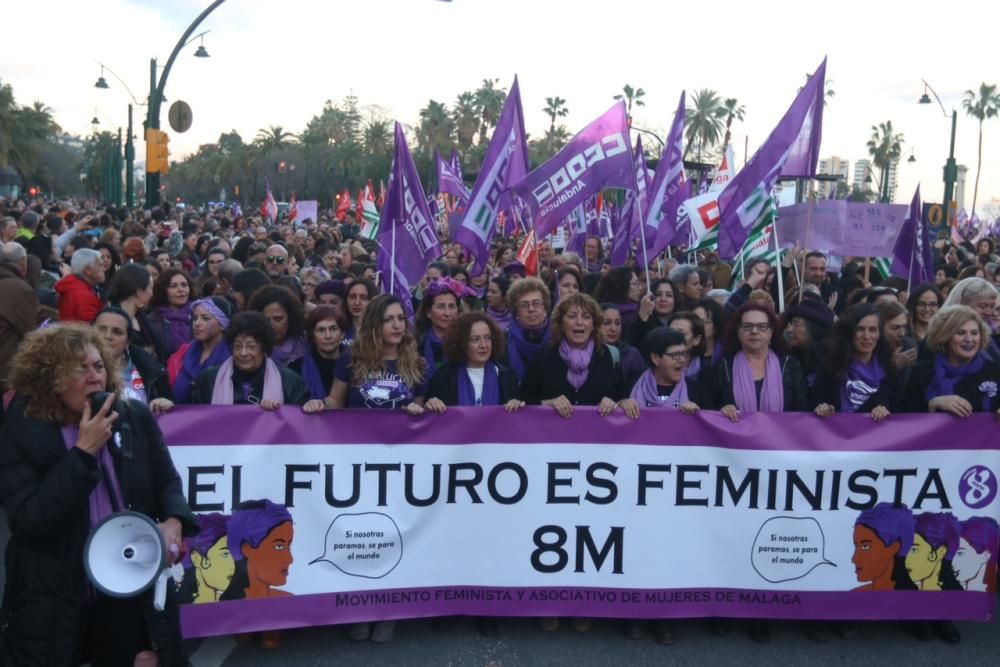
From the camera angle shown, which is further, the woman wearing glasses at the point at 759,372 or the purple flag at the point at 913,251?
the purple flag at the point at 913,251

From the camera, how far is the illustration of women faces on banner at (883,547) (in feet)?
15.9

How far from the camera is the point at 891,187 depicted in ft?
387

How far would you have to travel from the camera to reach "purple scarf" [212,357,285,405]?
4.96 meters

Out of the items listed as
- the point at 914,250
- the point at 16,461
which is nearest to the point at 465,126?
the point at 914,250

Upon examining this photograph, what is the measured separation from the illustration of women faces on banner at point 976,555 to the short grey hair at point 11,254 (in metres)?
7.04

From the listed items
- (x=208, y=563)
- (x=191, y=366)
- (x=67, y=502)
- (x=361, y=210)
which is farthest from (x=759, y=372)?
(x=361, y=210)

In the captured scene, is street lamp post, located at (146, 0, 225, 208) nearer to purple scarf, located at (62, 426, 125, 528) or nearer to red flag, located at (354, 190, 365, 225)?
red flag, located at (354, 190, 365, 225)

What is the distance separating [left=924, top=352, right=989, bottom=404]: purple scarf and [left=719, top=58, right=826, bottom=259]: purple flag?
114 inches

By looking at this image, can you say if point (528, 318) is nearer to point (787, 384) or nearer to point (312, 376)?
point (312, 376)

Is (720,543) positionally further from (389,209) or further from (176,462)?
(389,209)

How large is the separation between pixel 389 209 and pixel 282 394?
2775mm

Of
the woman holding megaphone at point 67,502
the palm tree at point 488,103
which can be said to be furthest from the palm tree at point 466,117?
the woman holding megaphone at point 67,502

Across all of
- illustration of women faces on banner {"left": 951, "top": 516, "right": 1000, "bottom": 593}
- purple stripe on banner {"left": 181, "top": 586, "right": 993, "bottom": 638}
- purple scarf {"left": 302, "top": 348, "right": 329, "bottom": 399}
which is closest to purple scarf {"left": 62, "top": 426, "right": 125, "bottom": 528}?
purple stripe on banner {"left": 181, "top": 586, "right": 993, "bottom": 638}

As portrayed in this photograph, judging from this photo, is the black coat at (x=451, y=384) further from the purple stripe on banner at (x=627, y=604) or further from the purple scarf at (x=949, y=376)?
the purple scarf at (x=949, y=376)
